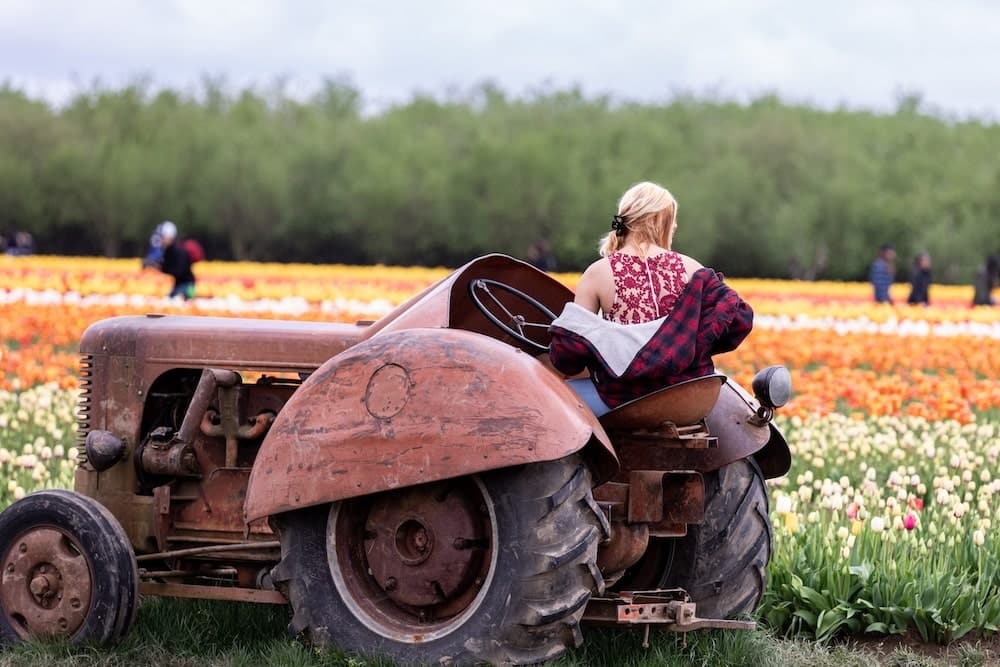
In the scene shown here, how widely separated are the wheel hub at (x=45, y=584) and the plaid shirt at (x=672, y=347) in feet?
5.87

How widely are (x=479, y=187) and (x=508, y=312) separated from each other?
63.5 metres

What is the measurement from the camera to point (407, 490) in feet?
15.6

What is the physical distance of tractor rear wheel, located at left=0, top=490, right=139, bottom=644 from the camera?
5191 millimetres

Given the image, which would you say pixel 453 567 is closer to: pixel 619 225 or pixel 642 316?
pixel 642 316

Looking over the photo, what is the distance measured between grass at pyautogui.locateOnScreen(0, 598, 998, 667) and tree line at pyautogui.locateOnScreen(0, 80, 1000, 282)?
5735cm

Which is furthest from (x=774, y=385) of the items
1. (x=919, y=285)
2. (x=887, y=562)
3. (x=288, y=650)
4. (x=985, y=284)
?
(x=985, y=284)

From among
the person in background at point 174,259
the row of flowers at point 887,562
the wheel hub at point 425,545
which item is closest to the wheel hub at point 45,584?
the wheel hub at point 425,545

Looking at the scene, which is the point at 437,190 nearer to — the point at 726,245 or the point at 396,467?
the point at 726,245

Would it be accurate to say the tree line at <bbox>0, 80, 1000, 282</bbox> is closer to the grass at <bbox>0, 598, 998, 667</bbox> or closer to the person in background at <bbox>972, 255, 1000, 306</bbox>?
the person in background at <bbox>972, 255, 1000, 306</bbox>

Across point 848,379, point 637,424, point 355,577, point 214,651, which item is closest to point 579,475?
point 637,424

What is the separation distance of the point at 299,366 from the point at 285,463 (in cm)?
84

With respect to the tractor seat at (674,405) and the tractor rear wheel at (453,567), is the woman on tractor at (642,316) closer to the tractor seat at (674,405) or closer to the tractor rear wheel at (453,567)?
the tractor seat at (674,405)

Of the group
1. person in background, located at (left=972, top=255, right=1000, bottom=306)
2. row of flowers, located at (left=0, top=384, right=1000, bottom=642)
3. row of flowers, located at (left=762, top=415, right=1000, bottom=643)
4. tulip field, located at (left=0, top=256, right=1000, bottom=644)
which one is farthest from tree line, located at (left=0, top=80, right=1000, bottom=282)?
row of flowers, located at (left=762, top=415, right=1000, bottom=643)

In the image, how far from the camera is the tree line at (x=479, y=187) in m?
64.2
